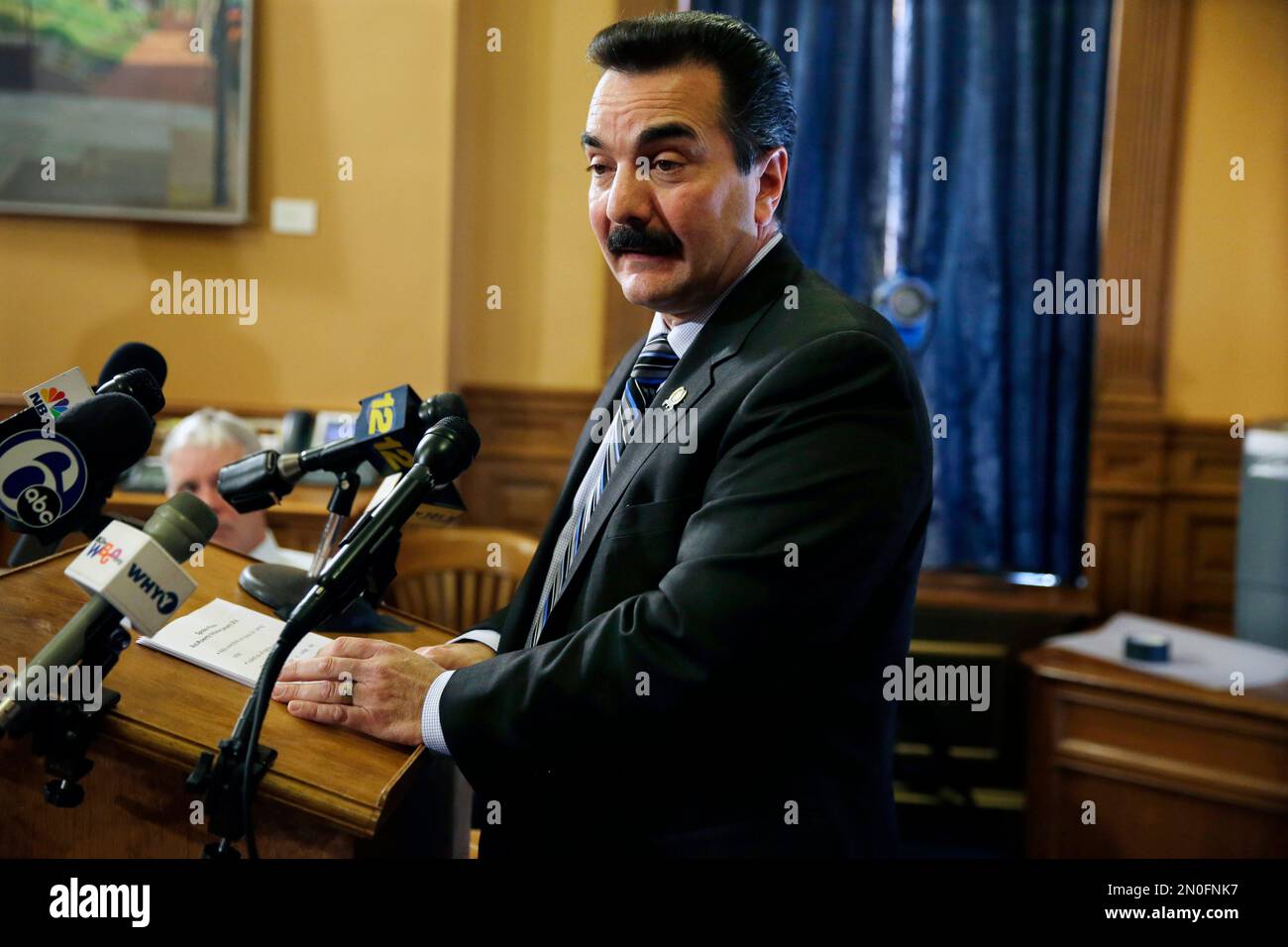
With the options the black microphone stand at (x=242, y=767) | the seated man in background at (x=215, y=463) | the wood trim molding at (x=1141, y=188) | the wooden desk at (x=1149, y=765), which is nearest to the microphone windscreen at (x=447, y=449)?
the black microphone stand at (x=242, y=767)

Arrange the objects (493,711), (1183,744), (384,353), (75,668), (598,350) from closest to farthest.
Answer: (75,668)
(493,711)
(1183,744)
(384,353)
(598,350)

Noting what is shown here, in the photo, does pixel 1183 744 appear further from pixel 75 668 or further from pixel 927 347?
pixel 75 668

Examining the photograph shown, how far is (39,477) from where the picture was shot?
3.34ft

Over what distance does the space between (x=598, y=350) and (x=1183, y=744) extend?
2318 mm

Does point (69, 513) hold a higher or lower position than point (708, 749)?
higher

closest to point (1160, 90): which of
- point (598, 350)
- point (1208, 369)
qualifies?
point (1208, 369)

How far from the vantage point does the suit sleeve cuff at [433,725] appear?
1.17 metres

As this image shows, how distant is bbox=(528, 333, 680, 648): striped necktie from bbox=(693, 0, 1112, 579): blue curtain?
8.63 feet

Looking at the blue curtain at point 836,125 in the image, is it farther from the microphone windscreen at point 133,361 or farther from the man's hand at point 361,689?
the man's hand at point 361,689

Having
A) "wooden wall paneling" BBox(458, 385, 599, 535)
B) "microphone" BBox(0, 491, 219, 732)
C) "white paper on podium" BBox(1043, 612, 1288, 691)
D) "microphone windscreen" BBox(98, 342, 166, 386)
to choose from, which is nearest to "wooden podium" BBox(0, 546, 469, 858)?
"microphone" BBox(0, 491, 219, 732)

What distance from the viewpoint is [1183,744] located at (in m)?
2.83

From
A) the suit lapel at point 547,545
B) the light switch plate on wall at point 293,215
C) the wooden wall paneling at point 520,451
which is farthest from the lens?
the wooden wall paneling at point 520,451

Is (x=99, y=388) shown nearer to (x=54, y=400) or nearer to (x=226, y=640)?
(x=54, y=400)

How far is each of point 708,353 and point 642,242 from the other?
0.54 ft
